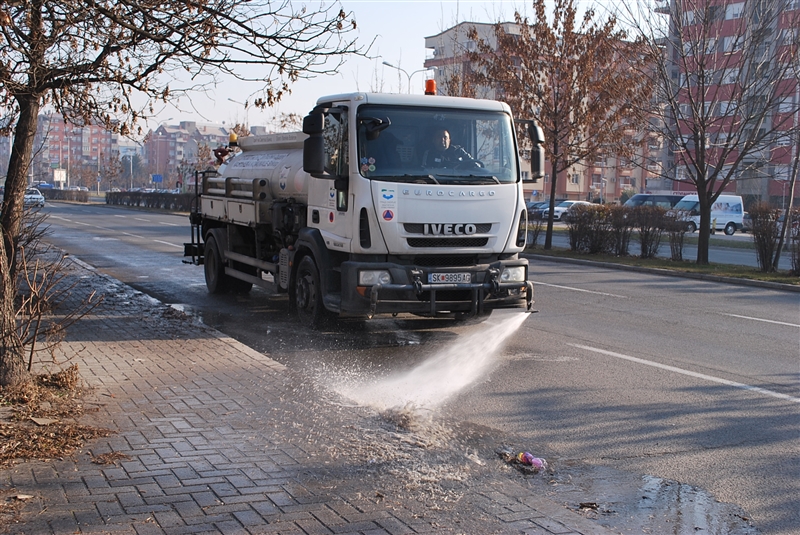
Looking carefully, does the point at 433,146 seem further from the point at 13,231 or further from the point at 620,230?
the point at 620,230

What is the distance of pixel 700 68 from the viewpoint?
804 inches

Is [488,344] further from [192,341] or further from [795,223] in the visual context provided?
[795,223]

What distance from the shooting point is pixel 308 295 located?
35.2 feet

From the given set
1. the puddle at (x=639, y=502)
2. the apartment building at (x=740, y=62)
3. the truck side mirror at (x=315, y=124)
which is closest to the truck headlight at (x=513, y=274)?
the truck side mirror at (x=315, y=124)

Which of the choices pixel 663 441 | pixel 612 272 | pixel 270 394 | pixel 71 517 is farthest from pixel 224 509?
pixel 612 272

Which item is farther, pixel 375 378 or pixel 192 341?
pixel 192 341

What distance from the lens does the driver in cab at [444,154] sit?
9.77 metres

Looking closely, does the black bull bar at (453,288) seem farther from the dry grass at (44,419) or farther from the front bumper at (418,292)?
the dry grass at (44,419)

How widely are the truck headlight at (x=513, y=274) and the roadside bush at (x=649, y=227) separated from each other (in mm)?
13507

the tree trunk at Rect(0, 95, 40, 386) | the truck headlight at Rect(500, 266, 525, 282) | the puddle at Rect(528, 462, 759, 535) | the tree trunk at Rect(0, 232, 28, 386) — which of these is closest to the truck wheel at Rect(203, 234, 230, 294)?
the tree trunk at Rect(0, 95, 40, 386)

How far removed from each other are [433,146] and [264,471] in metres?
5.64

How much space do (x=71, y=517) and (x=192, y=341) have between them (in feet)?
17.1

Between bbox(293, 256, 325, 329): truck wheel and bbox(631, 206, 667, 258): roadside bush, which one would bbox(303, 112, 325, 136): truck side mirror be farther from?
bbox(631, 206, 667, 258): roadside bush

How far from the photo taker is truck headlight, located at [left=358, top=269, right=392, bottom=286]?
9305 mm
